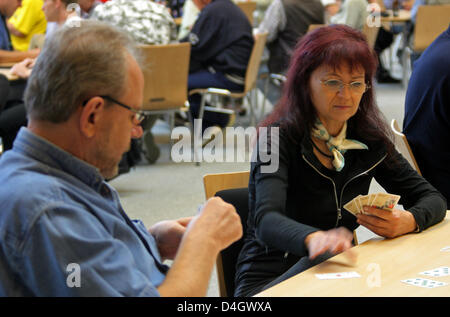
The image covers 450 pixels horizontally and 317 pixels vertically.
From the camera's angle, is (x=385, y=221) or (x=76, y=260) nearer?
(x=76, y=260)

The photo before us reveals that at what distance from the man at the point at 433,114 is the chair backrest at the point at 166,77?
2.61 metres

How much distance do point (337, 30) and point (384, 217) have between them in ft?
2.08

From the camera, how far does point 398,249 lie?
69.0 inches

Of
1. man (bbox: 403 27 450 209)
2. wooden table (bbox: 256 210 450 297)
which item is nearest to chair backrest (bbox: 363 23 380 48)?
man (bbox: 403 27 450 209)

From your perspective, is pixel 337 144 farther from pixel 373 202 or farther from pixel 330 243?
pixel 330 243

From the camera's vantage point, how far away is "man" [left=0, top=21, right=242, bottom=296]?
3.53 feet

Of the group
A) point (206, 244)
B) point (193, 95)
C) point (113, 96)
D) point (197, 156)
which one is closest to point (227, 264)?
point (206, 244)

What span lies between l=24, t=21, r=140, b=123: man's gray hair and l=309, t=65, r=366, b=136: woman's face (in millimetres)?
953

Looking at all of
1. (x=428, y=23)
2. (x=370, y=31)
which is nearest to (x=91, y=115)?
(x=370, y=31)

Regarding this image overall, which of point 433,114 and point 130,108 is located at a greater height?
point 130,108

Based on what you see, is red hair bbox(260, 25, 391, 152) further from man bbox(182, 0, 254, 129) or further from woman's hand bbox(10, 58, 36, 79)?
man bbox(182, 0, 254, 129)

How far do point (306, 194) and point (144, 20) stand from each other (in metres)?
3.66

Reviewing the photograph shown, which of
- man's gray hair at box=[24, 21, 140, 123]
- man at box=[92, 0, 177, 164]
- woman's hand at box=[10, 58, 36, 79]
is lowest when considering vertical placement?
woman's hand at box=[10, 58, 36, 79]

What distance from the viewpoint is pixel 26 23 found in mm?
5938
